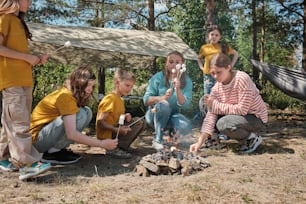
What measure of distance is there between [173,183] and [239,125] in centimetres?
92

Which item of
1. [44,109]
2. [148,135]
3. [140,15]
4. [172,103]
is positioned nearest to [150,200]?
[44,109]

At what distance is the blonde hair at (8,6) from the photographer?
1.94 m

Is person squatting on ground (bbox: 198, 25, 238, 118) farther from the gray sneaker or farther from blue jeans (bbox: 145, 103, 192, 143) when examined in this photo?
the gray sneaker

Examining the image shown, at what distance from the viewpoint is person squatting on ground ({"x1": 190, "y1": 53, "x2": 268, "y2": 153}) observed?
2559 mm

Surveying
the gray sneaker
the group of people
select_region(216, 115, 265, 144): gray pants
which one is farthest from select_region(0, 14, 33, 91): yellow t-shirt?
the gray sneaker

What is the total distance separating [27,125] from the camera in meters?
2.02

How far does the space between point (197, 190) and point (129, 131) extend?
1062 millimetres

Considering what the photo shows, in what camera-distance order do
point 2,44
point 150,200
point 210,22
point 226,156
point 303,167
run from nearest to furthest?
point 150,200, point 2,44, point 303,167, point 226,156, point 210,22

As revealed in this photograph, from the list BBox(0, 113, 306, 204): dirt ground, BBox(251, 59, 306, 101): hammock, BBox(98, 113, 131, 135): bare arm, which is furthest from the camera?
BBox(251, 59, 306, 101): hammock

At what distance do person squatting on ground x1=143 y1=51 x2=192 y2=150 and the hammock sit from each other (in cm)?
243

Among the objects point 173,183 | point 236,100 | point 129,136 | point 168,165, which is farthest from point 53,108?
point 236,100

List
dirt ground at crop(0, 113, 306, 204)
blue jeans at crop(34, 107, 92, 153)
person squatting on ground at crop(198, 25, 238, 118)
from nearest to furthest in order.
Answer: dirt ground at crop(0, 113, 306, 204), blue jeans at crop(34, 107, 92, 153), person squatting on ground at crop(198, 25, 238, 118)

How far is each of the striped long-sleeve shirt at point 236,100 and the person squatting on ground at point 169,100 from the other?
0.79ft

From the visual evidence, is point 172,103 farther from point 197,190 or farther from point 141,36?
point 141,36
